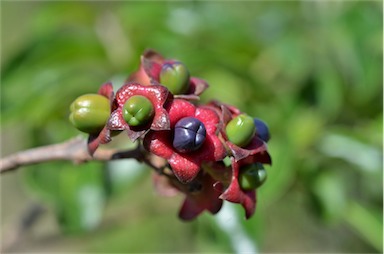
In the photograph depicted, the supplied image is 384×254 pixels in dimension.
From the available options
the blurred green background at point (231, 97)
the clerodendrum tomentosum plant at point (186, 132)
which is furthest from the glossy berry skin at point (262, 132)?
the blurred green background at point (231, 97)

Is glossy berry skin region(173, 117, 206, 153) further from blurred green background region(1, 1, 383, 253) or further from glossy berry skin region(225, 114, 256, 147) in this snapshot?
blurred green background region(1, 1, 383, 253)

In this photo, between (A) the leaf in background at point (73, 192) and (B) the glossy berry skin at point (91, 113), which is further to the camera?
(A) the leaf in background at point (73, 192)

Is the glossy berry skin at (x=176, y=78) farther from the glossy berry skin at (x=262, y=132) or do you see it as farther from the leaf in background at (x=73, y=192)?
the leaf in background at (x=73, y=192)

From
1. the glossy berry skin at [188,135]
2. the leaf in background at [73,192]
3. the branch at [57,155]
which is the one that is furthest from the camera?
the leaf in background at [73,192]

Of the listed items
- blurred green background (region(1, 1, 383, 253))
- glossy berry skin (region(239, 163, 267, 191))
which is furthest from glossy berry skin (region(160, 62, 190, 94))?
blurred green background (region(1, 1, 383, 253))

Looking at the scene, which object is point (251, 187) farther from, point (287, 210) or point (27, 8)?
point (27, 8)

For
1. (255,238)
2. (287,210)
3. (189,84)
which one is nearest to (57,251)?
(287,210)

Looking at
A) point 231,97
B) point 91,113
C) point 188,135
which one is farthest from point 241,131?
point 231,97

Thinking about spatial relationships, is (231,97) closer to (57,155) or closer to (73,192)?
(73,192)
